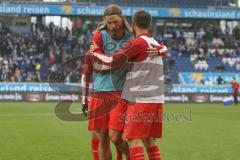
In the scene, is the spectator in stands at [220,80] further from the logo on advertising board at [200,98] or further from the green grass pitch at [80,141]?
the green grass pitch at [80,141]

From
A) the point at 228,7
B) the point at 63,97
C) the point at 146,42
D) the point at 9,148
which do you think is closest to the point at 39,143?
the point at 9,148

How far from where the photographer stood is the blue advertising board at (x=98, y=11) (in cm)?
4456

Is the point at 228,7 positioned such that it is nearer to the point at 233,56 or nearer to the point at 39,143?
the point at 233,56

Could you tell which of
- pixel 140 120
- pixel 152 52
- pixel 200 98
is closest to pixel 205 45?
pixel 200 98

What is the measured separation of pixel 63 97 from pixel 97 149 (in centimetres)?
2845

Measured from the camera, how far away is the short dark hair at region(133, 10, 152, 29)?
7.62 meters

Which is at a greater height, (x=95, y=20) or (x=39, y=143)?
(x=95, y=20)

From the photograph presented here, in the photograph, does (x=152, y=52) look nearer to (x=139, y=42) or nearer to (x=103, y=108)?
(x=139, y=42)

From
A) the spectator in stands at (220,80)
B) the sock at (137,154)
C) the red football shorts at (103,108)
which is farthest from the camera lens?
the spectator in stands at (220,80)

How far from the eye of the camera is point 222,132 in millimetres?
Result: 16891

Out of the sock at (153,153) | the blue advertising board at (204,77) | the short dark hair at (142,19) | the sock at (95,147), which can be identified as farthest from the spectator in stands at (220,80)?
the short dark hair at (142,19)

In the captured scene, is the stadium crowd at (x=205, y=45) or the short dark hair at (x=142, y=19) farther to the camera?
the stadium crowd at (x=205, y=45)

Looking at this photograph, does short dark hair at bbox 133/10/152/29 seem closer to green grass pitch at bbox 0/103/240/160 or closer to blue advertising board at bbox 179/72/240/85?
green grass pitch at bbox 0/103/240/160

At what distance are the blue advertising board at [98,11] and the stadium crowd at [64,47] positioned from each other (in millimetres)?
2006
